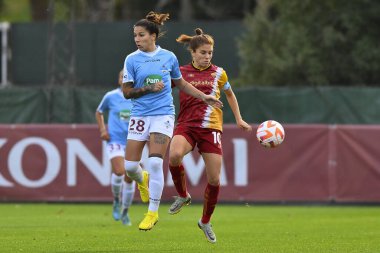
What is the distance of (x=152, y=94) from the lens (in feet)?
39.0

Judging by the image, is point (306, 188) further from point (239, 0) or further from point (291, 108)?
point (239, 0)

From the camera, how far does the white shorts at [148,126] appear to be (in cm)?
1191

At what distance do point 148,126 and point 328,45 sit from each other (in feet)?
Answer: 64.1

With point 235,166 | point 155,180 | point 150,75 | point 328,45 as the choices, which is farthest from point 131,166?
point 328,45

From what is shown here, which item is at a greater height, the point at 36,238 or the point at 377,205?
the point at 36,238

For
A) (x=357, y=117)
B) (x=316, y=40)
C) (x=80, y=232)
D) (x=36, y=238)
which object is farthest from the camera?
(x=316, y=40)

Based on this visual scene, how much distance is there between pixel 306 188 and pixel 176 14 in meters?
37.1

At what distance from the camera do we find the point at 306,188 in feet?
68.2

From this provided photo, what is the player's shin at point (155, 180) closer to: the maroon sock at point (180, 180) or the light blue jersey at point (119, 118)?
the maroon sock at point (180, 180)

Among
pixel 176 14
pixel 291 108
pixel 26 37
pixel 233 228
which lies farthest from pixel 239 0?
pixel 233 228

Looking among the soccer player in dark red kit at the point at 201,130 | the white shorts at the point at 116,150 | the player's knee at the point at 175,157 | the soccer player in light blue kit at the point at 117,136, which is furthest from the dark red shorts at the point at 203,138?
the white shorts at the point at 116,150

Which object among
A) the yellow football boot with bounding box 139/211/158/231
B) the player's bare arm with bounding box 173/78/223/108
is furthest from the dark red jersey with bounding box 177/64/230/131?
the yellow football boot with bounding box 139/211/158/231

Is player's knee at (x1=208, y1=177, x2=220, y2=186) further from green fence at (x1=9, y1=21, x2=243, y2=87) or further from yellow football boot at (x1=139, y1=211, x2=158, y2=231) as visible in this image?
green fence at (x1=9, y1=21, x2=243, y2=87)

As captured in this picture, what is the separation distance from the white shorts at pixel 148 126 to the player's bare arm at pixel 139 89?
1.13 ft
